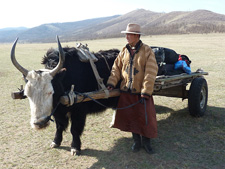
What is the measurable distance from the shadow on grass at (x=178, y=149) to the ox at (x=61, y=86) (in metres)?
0.51

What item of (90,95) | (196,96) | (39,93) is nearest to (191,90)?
(196,96)

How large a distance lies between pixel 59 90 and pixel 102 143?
4.50ft

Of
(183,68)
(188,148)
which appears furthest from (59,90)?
(183,68)

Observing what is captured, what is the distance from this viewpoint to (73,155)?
3.45 meters

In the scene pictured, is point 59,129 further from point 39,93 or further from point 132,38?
point 132,38

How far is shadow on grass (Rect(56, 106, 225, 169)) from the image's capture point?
10.3 ft

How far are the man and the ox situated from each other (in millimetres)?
478

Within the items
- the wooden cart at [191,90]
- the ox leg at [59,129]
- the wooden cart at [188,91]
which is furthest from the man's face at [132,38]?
the ox leg at [59,129]

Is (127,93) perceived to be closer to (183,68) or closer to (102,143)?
(102,143)

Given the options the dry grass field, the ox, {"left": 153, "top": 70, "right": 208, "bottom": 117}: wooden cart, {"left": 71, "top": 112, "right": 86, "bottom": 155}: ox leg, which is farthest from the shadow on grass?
the ox

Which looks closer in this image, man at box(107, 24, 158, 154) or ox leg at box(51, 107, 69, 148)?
man at box(107, 24, 158, 154)

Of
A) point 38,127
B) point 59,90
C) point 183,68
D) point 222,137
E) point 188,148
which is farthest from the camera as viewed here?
point 183,68

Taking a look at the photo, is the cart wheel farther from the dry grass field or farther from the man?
the man

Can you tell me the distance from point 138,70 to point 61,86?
1.15 meters
